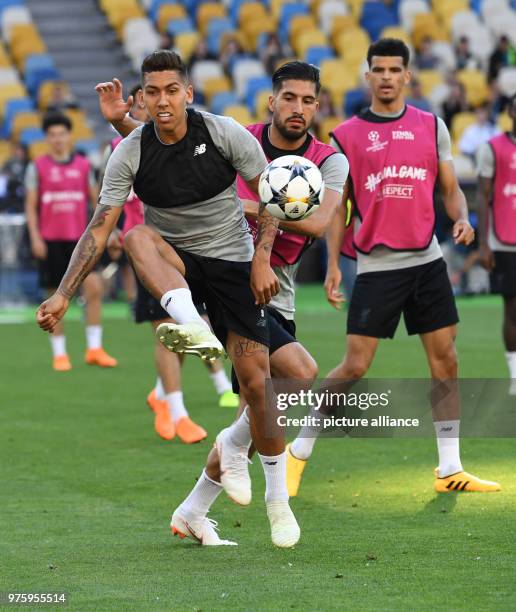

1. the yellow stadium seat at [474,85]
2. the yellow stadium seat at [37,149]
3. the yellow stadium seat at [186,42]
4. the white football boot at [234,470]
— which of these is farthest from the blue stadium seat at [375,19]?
the white football boot at [234,470]

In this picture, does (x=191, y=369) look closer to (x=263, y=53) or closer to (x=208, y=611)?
(x=208, y=611)

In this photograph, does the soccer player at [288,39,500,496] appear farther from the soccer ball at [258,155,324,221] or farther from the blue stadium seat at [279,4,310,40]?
the blue stadium seat at [279,4,310,40]

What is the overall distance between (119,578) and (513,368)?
636 centimetres

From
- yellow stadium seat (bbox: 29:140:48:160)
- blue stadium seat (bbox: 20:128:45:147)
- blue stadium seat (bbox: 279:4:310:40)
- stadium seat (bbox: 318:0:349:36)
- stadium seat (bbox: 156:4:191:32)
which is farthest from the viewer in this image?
stadium seat (bbox: 318:0:349:36)

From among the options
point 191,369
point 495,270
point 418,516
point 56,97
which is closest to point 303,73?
point 418,516

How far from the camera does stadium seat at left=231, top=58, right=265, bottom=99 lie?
Result: 1118 inches

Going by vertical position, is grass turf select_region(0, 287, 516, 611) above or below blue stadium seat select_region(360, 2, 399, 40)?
above

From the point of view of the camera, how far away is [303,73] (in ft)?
23.6

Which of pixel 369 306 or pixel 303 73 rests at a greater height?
pixel 303 73

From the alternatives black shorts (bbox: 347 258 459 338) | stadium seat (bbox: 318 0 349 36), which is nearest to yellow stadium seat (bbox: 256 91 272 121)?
stadium seat (bbox: 318 0 349 36)

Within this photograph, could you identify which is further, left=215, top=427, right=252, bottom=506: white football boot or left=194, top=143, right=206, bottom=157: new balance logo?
left=215, top=427, right=252, bottom=506: white football boot

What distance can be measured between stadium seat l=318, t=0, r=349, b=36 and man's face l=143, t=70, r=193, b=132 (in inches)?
968

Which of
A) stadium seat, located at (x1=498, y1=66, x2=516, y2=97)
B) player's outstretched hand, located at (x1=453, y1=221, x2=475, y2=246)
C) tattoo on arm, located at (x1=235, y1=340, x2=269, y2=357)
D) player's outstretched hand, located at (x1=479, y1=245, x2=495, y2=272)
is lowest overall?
stadium seat, located at (x1=498, y1=66, x2=516, y2=97)

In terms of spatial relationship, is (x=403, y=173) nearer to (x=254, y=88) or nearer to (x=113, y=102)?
(x=113, y=102)
